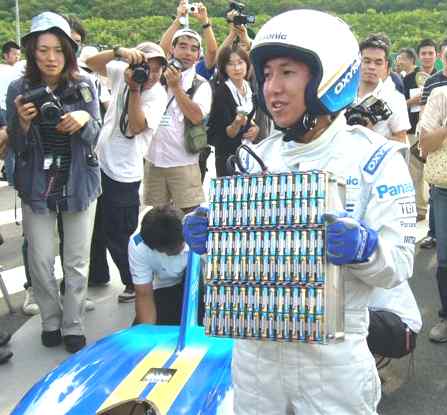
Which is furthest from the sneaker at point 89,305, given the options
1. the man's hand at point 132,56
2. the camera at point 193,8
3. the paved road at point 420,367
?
the camera at point 193,8

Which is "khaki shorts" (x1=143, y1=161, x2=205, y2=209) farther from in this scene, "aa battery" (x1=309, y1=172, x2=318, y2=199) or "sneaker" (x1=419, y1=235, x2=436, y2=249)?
"aa battery" (x1=309, y1=172, x2=318, y2=199)

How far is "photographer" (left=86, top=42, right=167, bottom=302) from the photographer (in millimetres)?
4738

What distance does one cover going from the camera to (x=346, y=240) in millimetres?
1659

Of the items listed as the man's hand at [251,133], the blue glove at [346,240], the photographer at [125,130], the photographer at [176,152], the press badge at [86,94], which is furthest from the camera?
the man's hand at [251,133]

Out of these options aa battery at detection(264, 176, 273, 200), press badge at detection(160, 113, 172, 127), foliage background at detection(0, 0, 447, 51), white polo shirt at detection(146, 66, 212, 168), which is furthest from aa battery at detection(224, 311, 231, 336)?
foliage background at detection(0, 0, 447, 51)

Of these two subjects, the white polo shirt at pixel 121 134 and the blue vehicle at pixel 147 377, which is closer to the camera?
the blue vehicle at pixel 147 377

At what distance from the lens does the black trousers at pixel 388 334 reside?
2793 mm

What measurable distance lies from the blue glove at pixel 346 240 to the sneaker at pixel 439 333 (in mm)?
2938

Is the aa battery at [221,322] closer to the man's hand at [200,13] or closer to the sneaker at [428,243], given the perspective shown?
the sneaker at [428,243]

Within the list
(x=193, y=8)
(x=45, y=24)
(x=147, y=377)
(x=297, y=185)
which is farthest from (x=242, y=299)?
(x=193, y=8)

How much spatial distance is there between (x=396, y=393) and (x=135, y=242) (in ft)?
5.67

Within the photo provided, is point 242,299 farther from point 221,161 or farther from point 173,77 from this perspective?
point 221,161

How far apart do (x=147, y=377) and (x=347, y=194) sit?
1.28 metres

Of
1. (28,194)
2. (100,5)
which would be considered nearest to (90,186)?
(28,194)
